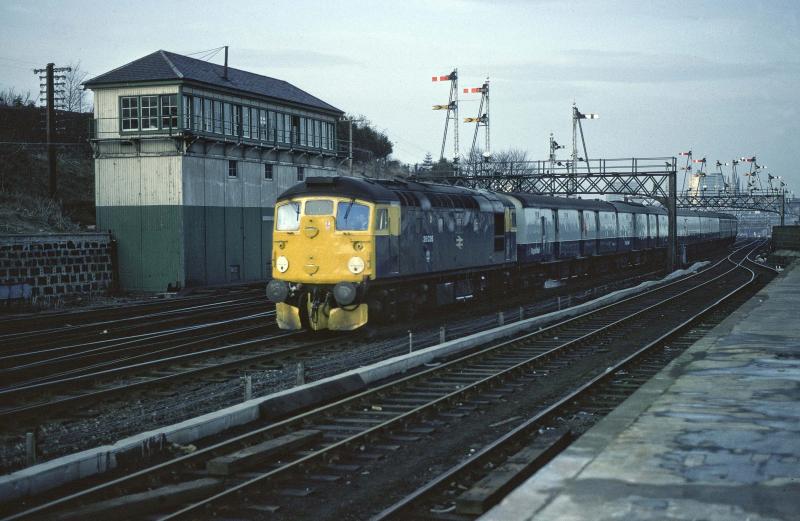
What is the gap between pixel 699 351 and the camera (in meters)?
Answer: 17.7

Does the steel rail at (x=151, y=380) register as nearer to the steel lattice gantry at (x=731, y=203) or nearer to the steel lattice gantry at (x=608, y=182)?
the steel lattice gantry at (x=608, y=182)

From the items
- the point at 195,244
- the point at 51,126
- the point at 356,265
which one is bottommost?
the point at 356,265

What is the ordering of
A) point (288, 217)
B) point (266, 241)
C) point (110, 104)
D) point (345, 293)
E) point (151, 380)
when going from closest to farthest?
1. point (151, 380)
2. point (345, 293)
3. point (288, 217)
4. point (110, 104)
5. point (266, 241)

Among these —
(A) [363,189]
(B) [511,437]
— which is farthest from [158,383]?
(A) [363,189]

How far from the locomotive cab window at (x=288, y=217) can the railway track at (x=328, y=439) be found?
5.64m

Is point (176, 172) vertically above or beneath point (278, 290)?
above

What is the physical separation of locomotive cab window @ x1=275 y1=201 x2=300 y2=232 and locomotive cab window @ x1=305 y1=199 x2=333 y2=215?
0.32m

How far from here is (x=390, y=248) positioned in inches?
835

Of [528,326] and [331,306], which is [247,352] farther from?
[528,326]

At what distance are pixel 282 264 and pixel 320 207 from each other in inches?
65.4

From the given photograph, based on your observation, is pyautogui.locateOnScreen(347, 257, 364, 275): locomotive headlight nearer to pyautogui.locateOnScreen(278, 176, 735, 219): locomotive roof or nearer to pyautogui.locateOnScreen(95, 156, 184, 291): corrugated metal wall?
pyautogui.locateOnScreen(278, 176, 735, 219): locomotive roof

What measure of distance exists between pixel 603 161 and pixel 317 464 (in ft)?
132

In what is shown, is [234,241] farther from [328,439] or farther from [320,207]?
[328,439]

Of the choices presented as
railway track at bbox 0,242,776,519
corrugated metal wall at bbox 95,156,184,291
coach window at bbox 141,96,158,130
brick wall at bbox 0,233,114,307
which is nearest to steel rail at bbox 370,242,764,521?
railway track at bbox 0,242,776,519
